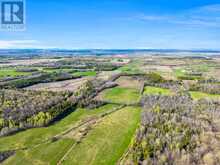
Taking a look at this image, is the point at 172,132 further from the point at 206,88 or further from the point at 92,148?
the point at 206,88

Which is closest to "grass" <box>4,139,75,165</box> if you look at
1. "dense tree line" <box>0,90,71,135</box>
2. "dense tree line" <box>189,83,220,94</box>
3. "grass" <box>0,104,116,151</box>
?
"grass" <box>0,104,116,151</box>

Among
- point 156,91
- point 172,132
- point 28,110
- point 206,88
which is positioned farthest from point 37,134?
point 206,88

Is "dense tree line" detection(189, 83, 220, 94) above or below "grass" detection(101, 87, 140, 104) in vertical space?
above

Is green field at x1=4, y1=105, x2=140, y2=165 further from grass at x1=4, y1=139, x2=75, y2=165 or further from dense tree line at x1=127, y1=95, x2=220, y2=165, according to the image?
dense tree line at x1=127, y1=95, x2=220, y2=165

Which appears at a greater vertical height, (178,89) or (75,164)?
(178,89)

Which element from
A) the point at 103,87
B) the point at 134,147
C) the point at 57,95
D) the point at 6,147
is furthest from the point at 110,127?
the point at 103,87

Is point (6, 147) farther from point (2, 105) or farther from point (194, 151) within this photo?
point (194, 151)

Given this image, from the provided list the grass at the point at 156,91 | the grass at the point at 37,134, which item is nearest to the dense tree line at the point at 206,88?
the grass at the point at 156,91
